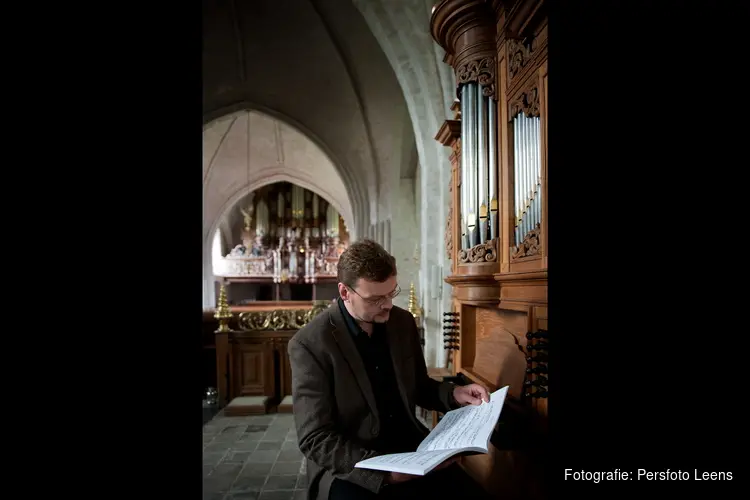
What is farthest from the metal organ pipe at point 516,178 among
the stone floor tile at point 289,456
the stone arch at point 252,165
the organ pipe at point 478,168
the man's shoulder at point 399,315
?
the stone arch at point 252,165

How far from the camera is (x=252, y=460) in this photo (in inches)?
152

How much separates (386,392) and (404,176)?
361 inches

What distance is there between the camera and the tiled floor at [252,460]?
129 inches

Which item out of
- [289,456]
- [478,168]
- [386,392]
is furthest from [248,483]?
[478,168]

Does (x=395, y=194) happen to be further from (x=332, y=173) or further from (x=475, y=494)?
(x=475, y=494)

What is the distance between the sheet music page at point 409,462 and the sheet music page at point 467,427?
0.06 m
